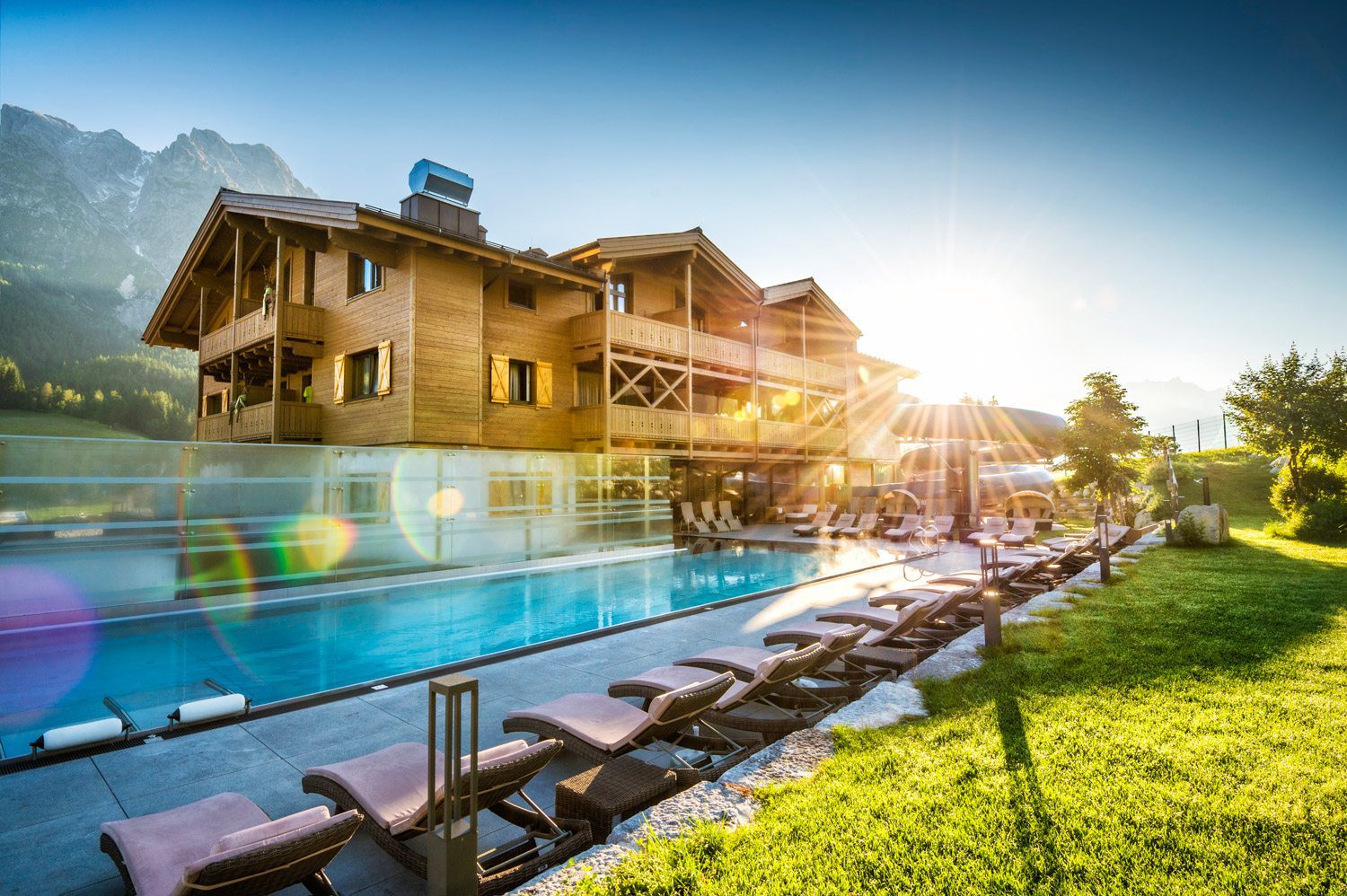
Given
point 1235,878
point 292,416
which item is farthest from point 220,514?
point 1235,878

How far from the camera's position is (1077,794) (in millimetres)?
3438

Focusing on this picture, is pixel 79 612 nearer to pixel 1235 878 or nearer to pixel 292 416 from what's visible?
pixel 292 416

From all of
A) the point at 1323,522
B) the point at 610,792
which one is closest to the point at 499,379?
the point at 610,792

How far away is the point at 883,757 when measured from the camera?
12.7 ft

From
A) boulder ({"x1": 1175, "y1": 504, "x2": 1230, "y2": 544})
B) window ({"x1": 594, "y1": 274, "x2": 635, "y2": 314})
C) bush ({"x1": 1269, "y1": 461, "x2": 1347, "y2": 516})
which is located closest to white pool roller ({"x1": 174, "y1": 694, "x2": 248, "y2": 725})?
boulder ({"x1": 1175, "y1": 504, "x2": 1230, "y2": 544})

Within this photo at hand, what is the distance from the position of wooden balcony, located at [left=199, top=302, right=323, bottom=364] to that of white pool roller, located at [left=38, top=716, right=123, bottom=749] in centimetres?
1623

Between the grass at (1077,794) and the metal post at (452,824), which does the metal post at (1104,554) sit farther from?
the metal post at (452,824)

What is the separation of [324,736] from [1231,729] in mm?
6382

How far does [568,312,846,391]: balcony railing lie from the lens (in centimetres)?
2006

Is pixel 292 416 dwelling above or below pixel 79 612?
above

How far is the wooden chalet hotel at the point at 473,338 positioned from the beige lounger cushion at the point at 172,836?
14076 millimetres

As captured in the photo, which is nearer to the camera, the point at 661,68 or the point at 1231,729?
the point at 1231,729

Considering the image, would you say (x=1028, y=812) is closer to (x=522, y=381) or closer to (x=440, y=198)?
(x=522, y=381)

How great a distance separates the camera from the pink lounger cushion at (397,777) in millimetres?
2998
